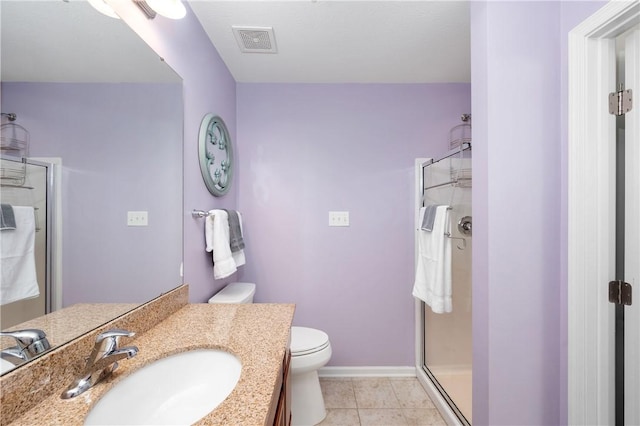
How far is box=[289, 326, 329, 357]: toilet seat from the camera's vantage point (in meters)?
1.59

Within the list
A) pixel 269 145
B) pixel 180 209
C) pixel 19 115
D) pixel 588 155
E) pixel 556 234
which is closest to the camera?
pixel 19 115

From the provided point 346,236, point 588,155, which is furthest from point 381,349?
point 588,155

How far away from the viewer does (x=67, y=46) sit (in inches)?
29.9

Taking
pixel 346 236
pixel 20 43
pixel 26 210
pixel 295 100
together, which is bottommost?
pixel 346 236

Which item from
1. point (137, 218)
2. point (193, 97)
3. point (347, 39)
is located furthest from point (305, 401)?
point (347, 39)

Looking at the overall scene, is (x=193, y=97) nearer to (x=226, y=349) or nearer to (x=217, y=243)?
(x=217, y=243)

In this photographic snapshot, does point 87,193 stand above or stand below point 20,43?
below

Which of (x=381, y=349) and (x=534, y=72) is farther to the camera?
(x=381, y=349)

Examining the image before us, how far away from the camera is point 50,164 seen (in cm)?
67

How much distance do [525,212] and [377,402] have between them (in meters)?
1.57

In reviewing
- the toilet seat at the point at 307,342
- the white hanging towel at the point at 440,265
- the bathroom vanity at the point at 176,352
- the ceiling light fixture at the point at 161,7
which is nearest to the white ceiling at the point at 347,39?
the ceiling light fixture at the point at 161,7

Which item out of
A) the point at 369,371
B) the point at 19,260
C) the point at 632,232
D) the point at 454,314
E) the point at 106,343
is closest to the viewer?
the point at 19,260

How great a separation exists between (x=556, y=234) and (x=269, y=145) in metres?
1.86

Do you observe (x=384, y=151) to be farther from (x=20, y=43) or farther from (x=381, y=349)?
(x=20, y=43)
